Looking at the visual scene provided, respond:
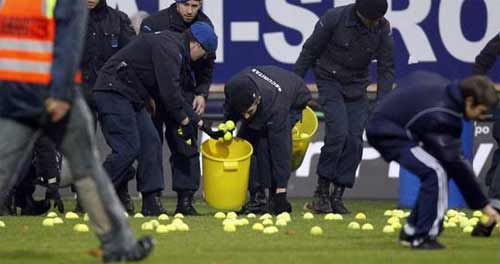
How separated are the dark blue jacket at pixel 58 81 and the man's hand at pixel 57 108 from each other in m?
0.03

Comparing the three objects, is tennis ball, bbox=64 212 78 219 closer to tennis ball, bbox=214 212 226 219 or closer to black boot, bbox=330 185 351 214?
tennis ball, bbox=214 212 226 219

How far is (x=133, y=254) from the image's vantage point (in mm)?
10164

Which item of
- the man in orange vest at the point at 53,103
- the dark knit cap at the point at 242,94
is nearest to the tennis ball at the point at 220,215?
the dark knit cap at the point at 242,94

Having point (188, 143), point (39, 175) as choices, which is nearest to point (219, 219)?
point (188, 143)

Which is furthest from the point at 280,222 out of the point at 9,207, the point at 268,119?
the point at 9,207

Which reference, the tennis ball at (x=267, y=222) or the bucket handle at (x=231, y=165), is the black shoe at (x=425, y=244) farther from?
the bucket handle at (x=231, y=165)

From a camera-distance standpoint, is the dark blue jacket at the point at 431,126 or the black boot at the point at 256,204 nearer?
the dark blue jacket at the point at 431,126

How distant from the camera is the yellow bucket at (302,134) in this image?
55.9 feet

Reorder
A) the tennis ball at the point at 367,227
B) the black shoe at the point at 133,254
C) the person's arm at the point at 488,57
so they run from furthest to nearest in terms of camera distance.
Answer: the person's arm at the point at 488,57 → the tennis ball at the point at 367,227 → the black shoe at the point at 133,254

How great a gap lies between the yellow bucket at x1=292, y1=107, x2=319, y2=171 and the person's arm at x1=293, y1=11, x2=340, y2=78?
0.67 meters

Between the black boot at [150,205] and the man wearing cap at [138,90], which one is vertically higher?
the man wearing cap at [138,90]

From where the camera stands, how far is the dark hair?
1124 cm

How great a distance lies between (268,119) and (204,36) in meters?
1.18

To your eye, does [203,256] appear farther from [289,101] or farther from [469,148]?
[469,148]
